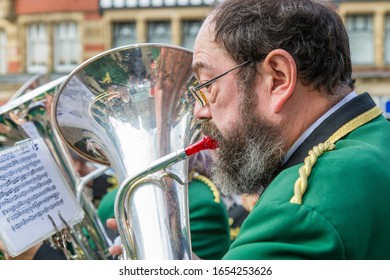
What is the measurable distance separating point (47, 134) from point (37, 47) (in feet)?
56.2

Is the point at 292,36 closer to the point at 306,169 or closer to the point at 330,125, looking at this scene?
the point at 330,125

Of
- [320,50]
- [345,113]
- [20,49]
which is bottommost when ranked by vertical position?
[20,49]

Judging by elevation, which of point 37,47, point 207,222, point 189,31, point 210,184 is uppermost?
point 210,184

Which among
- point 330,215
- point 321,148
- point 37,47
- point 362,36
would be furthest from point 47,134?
point 37,47

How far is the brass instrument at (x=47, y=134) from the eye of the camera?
93.2 inches

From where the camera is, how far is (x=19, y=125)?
2.41 metres

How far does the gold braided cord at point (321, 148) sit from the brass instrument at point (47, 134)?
1139mm

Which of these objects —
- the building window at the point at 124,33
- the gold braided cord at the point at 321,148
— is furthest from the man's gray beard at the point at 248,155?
the building window at the point at 124,33

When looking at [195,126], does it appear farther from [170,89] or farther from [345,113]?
[345,113]

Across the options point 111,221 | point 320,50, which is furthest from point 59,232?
point 320,50

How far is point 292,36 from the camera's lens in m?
1.50

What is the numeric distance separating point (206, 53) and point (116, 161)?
1.88ft

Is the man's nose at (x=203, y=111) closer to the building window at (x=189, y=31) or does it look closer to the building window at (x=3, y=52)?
the building window at (x=189, y=31)

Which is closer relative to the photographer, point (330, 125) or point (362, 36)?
point (330, 125)
